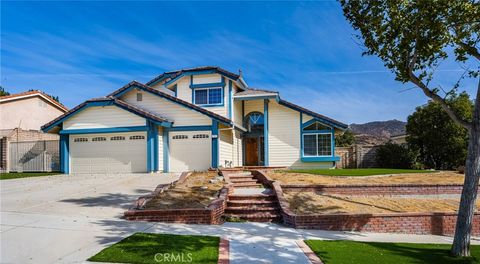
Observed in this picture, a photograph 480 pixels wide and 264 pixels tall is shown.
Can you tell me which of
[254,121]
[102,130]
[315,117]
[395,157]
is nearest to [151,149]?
[102,130]

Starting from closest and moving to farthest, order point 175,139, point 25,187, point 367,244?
point 367,244, point 25,187, point 175,139

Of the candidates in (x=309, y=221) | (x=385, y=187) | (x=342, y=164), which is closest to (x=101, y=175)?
(x=309, y=221)

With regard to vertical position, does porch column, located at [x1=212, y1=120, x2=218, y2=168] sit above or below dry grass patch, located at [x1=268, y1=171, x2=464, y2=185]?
above

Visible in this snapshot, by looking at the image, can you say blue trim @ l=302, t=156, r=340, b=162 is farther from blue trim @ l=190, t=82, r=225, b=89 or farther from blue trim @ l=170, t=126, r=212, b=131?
blue trim @ l=190, t=82, r=225, b=89

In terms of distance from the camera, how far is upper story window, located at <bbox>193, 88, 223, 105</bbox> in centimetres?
2169

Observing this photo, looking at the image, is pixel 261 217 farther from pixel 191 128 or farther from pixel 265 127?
pixel 265 127

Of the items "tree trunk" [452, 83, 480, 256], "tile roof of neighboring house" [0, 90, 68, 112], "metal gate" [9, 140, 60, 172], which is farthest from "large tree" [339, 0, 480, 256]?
"tile roof of neighboring house" [0, 90, 68, 112]

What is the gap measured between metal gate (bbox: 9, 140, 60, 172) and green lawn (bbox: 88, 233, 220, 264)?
17.2m

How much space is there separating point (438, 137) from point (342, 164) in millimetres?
6532

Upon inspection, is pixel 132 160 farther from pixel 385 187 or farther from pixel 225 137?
pixel 385 187

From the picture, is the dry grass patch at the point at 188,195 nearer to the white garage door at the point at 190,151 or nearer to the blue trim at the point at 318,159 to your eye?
the white garage door at the point at 190,151

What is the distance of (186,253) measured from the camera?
6.95 meters

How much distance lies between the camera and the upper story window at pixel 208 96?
21.7 meters

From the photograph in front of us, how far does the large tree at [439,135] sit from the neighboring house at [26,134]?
24227mm
